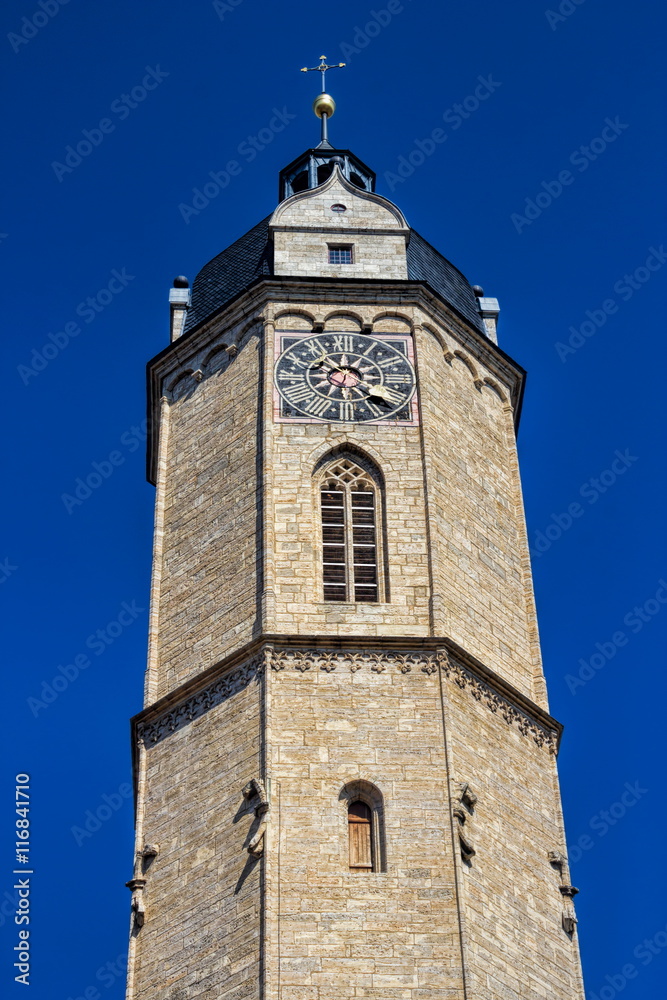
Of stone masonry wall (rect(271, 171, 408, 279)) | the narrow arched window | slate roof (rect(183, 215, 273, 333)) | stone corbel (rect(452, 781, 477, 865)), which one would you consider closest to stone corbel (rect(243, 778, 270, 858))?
the narrow arched window

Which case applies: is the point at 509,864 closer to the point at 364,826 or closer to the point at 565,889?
the point at 565,889

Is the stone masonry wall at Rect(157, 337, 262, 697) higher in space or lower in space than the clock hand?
lower

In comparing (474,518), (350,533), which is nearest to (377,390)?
(474,518)

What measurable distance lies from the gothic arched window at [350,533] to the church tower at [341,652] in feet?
Answer: 0.15

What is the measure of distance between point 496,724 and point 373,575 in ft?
11.1

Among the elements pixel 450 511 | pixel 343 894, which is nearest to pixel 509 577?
pixel 450 511

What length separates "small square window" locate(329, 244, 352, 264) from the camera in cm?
4838

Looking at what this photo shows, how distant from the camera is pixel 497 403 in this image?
1887 inches

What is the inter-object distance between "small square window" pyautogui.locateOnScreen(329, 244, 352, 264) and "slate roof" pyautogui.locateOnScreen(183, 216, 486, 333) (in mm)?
1181

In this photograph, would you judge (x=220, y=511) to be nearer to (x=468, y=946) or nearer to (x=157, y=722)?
(x=157, y=722)

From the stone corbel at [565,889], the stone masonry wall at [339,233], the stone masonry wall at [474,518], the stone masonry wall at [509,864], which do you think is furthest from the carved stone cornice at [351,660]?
the stone masonry wall at [339,233]

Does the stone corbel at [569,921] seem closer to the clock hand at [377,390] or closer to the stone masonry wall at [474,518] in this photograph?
the stone masonry wall at [474,518]

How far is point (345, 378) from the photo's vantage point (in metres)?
45.4

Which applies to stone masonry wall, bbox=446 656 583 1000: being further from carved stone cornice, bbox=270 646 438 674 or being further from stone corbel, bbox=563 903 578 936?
carved stone cornice, bbox=270 646 438 674
